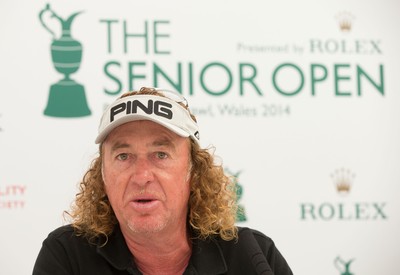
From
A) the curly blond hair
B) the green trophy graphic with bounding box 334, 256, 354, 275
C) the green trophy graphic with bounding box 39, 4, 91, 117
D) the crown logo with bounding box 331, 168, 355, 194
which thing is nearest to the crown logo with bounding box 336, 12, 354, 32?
the crown logo with bounding box 331, 168, 355, 194

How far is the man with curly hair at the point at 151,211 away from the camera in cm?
151

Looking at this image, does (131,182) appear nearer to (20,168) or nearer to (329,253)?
(20,168)

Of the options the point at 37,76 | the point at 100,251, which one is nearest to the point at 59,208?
the point at 37,76

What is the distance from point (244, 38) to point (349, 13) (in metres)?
0.54

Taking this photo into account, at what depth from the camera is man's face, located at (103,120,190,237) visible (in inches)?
58.9

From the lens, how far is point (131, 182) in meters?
1.50

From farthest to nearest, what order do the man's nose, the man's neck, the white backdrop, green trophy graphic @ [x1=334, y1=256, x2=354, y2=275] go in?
1. green trophy graphic @ [x1=334, y1=256, x2=354, y2=275]
2. the white backdrop
3. the man's neck
4. the man's nose

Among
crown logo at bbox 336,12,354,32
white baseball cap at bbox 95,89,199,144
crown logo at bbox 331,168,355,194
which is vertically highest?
crown logo at bbox 336,12,354,32

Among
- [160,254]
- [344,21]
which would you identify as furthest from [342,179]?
[160,254]

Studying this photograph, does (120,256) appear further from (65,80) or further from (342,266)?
(342,266)

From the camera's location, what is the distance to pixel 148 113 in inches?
59.1

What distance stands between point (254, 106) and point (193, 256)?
1270 mm

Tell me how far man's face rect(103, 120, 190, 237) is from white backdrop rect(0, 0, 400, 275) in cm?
108

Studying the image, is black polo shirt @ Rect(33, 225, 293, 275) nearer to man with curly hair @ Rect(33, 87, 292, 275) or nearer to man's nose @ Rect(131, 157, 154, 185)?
man with curly hair @ Rect(33, 87, 292, 275)
